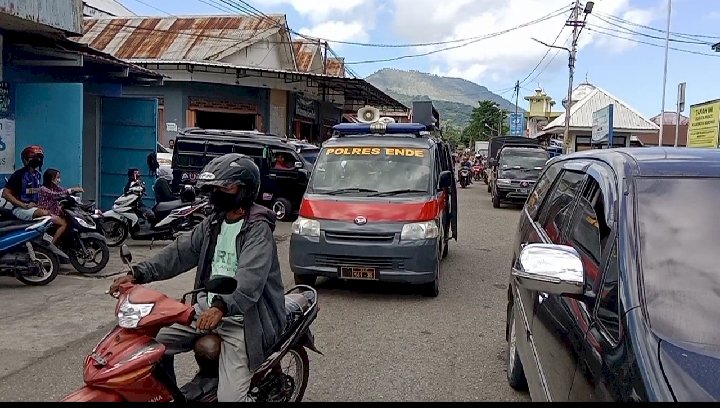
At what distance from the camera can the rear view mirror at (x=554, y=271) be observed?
2.59 metres

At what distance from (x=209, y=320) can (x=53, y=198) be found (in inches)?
261

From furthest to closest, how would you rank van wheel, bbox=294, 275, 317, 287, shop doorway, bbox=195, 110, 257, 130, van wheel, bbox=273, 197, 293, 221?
shop doorway, bbox=195, 110, 257, 130, van wheel, bbox=273, 197, 293, 221, van wheel, bbox=294, 275, 317, 287

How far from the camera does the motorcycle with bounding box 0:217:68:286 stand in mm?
7500

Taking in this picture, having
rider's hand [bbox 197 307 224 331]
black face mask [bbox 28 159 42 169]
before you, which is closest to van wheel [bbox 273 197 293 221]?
black face mask [bbox 28 159 42 169]

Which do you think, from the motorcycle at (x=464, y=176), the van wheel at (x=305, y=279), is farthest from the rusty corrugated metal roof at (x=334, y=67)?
the van wheel at (x=305, y=279)

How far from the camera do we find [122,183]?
13.9 meters

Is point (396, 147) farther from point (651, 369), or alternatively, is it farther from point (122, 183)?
point (122, 183)

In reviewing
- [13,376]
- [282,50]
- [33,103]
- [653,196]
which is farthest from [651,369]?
[282,50]

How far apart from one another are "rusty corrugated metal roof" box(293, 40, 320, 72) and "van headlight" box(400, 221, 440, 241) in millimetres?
25960

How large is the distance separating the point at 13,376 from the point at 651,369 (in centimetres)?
460

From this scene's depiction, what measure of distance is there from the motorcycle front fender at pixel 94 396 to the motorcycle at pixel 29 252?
5422mm

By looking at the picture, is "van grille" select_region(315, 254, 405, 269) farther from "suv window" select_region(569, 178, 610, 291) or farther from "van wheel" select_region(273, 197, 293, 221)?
"van wheel" select_region(273, 197, 293, 221)

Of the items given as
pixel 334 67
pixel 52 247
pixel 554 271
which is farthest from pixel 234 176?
pixel 334 67

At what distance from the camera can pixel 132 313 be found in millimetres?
2965
